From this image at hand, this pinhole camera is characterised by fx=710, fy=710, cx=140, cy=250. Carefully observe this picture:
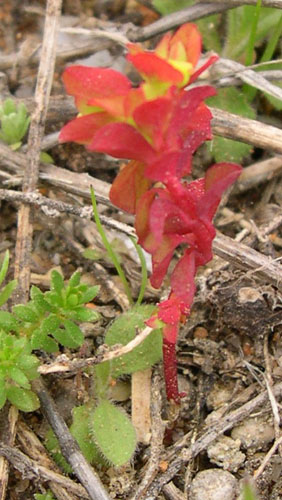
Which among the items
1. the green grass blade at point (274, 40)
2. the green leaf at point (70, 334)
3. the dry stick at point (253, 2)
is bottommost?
the green leaf at point (70, 334)

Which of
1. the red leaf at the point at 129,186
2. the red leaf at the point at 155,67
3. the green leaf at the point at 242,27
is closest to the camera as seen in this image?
the red leaf at the point at 155,67

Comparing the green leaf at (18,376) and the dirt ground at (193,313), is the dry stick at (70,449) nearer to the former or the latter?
the dirt ground at (193,313)

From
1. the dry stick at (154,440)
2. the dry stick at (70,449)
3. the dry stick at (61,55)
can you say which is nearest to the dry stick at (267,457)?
the dry stick at (154,440)

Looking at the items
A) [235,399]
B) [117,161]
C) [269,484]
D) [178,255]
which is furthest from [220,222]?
[269,484]

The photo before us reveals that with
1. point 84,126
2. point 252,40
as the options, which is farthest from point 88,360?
point 252,40

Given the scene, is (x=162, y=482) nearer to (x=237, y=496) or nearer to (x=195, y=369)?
(x=237, y=496)

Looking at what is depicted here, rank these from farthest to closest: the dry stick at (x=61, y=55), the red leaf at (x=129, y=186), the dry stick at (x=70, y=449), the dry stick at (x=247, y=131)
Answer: the dry stick at (x=61, y=55) < the dry stick at (x=247, y=131) < the dry stick at (x=70, y=449) < the red leaf at (x=129, y=186)

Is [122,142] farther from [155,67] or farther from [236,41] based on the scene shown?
[236,41]

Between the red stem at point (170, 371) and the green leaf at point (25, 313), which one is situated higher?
the green leaf at point (25, 313)
